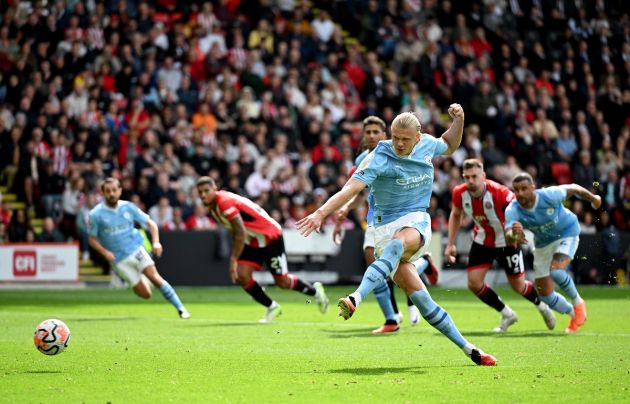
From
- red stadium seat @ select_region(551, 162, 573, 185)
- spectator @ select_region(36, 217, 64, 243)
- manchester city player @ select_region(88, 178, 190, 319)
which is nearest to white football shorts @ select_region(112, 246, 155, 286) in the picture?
manchester city player @ select_region(88, 178, 190, 319)

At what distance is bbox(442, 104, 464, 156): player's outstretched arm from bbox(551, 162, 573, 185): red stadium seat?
1837 cm

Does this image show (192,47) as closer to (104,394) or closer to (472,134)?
(472,134)

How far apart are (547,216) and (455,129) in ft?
14.6

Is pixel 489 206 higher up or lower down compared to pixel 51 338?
higher up

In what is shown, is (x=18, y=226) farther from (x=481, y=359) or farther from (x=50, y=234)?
(x=481, y=359)

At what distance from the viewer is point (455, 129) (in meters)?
10.3

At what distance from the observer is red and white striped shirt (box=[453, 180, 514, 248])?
14.7 meters

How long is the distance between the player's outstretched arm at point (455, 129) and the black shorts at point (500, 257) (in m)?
4.60

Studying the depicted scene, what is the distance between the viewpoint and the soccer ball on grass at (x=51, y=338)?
33.4ft

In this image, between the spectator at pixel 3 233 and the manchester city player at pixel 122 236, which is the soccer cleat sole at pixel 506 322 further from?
the spectator at pixel 3 233

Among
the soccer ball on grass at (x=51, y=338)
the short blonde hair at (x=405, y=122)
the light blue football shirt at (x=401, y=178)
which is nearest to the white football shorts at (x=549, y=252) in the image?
the light blue football shirt at (x=401, y=178)

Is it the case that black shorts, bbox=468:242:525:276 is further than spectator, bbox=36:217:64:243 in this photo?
No

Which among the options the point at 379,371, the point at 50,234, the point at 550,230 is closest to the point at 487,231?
the point at 550,230

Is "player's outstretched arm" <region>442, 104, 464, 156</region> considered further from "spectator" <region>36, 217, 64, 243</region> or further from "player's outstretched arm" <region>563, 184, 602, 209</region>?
"spectator" <region>36, 217, 64, 243</region>
